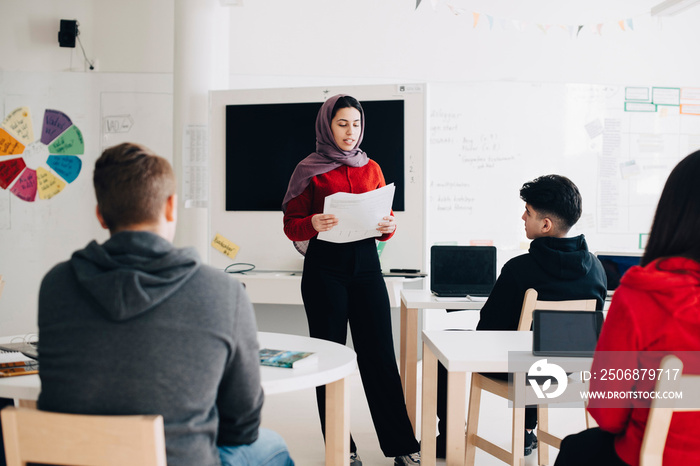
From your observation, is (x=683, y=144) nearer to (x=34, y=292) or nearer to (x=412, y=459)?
(x=412, y=459)

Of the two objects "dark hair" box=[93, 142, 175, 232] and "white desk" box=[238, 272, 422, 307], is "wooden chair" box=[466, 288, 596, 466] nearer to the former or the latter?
"dark hair" box=[93, 142, 175, 232]

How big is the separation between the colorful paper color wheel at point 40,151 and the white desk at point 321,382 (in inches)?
113

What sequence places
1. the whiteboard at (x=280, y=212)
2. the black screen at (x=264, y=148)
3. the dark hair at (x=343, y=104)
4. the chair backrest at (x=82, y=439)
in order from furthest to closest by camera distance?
the black screen at (x=264, y=148), the whiteboard at (x=280, y=212), the dark hair at (x=343, y=104), the chair backrest at (x=82, y=439)

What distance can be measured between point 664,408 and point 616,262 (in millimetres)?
1913

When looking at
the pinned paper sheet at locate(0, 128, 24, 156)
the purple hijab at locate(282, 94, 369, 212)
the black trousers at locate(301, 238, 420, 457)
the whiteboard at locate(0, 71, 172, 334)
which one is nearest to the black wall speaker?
the whiteboard at locate(0, 71, 172, 334)

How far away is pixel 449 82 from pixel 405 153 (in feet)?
2.60

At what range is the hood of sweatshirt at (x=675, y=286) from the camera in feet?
3.49

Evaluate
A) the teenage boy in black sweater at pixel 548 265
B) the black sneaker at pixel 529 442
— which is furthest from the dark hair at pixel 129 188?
the black sneaker at pixel 529 442

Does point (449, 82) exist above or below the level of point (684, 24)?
below

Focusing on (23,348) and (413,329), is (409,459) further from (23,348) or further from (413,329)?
(23,348)

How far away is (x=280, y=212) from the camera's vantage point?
3.94 metres

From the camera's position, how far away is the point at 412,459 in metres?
2.22

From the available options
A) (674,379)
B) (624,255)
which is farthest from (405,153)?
(674,379)

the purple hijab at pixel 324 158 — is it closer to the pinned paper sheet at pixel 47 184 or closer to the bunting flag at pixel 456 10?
the bunting flag at pixel 456 10
